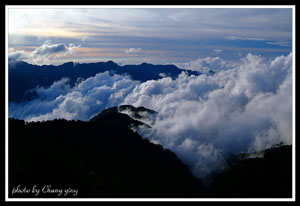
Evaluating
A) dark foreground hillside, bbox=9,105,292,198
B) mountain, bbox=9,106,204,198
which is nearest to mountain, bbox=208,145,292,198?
dark foreground hillside, bbox=9,105,292,198

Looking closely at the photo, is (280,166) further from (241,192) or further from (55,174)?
(55,174)

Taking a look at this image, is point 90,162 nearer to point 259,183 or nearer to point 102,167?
point 102,167

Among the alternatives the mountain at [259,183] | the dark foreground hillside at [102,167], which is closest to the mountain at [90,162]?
the dark foreground hillside at [102,167]

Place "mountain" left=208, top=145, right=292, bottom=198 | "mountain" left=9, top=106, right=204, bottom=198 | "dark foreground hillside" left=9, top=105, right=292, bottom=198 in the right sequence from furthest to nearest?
"mountain" left=208, top=145, right=292, bottom=198
"dark foreground hillside" left=9, top=105, right=292, bottom=198
"mountain" left=9, top=106, right=204, bottom=198

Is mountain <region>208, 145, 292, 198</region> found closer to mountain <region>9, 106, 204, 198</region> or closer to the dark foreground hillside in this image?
the dark foreground hillside

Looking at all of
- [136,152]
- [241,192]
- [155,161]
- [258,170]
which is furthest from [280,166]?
[136,152]

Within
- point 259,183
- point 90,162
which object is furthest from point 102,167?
point 259,183

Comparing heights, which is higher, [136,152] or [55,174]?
[55,174]
